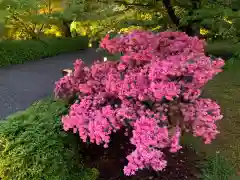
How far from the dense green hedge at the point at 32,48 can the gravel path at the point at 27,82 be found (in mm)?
386

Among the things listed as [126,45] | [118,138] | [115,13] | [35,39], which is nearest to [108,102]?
[126,45]

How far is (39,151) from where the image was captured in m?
3.43

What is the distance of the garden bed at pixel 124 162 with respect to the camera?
393cm

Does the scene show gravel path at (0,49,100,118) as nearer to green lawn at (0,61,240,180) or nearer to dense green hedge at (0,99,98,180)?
green lawn at (0,61,240,180)

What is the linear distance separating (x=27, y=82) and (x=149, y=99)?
656 cm

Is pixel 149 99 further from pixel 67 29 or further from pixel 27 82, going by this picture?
pixel 67 29

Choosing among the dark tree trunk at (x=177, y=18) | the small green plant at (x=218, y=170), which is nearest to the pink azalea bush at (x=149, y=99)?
the small green plant at (x=218, y=170)

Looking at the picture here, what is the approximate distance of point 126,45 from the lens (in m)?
3.82

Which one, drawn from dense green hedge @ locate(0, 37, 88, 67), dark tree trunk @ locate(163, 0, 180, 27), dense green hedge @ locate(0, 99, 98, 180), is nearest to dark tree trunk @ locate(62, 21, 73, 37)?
dense green hedge @ locate(0, 37, 88, 67)

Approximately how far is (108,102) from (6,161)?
124 cm

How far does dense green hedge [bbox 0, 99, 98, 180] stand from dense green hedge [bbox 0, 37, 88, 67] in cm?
908

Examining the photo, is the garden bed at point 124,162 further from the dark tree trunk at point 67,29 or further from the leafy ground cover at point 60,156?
the dark tree trunk at point 67,29

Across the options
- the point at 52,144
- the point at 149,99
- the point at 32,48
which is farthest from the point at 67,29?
the point at 149,99

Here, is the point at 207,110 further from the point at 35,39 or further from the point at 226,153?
the point at 35,39
